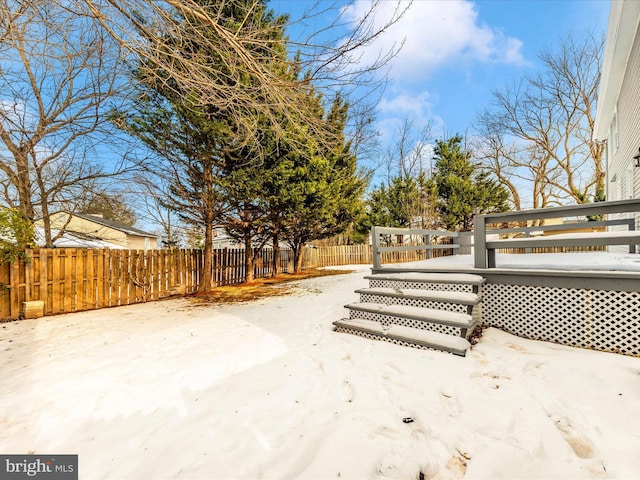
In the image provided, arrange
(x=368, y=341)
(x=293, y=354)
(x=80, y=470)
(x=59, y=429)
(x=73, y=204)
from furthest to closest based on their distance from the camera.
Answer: (x=73, y=204) → (x=368, y=341) → (x=293, y=354) → (x=59, y=429) → (x=80, y=470)

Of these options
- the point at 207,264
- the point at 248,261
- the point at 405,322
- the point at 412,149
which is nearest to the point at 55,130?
the point at 207,264

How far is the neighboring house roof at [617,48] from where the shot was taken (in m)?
5.19

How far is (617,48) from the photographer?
6.19 m

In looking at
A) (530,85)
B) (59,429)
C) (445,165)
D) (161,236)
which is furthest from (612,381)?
(161,236)

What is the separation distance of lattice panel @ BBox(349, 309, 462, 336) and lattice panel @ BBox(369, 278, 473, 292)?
Answer: 68 cm

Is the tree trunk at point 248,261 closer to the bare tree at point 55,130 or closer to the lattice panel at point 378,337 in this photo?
the bare tree at point 55,130

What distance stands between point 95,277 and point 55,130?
365 centimetres

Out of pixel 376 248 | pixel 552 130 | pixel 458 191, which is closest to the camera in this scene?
pixel 376 248

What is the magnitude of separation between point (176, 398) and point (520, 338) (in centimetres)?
389

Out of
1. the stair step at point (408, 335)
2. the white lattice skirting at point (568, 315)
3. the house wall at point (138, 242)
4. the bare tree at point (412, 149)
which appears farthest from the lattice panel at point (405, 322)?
the house wall at point (138, 242)

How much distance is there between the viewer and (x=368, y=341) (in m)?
3.54

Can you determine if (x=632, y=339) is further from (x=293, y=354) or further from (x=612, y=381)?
(x=293, y=354)

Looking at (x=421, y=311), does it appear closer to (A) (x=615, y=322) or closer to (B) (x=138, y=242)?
(A) (x=615, y=322)

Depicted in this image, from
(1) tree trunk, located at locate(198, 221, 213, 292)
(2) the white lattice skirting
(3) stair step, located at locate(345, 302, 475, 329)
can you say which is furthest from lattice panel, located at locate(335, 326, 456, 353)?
(1) tree trunk, located at locate(198, 221, 213, 292)
